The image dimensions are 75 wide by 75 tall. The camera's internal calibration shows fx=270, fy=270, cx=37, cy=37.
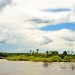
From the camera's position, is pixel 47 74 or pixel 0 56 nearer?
pixel 47 74

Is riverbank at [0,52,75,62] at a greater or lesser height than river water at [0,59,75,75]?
greater

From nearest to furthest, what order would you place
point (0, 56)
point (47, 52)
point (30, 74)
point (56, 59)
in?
point (30, 74) < point (56, 59) < point (47, 52) < point (0, 56)

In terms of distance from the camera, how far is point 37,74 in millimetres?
45031

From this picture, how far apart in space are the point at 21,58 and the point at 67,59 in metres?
23.9

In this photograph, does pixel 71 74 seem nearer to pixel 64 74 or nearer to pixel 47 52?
pixel 64 74

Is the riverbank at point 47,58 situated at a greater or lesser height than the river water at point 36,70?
greater

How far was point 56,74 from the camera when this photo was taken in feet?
149

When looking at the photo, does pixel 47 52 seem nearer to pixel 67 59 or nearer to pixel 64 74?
pixel 67 59

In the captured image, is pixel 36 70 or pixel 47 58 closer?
pixel 36 70

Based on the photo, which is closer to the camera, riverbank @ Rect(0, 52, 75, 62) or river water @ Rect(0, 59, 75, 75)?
river water @ Rect(0, 59, 75, 75)

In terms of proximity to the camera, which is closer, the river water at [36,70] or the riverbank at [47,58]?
the river water at [36,70]

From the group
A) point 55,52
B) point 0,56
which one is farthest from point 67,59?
point 0,56

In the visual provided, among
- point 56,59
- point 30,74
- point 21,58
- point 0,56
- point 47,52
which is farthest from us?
point 0,56

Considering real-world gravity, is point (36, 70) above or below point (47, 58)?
below
